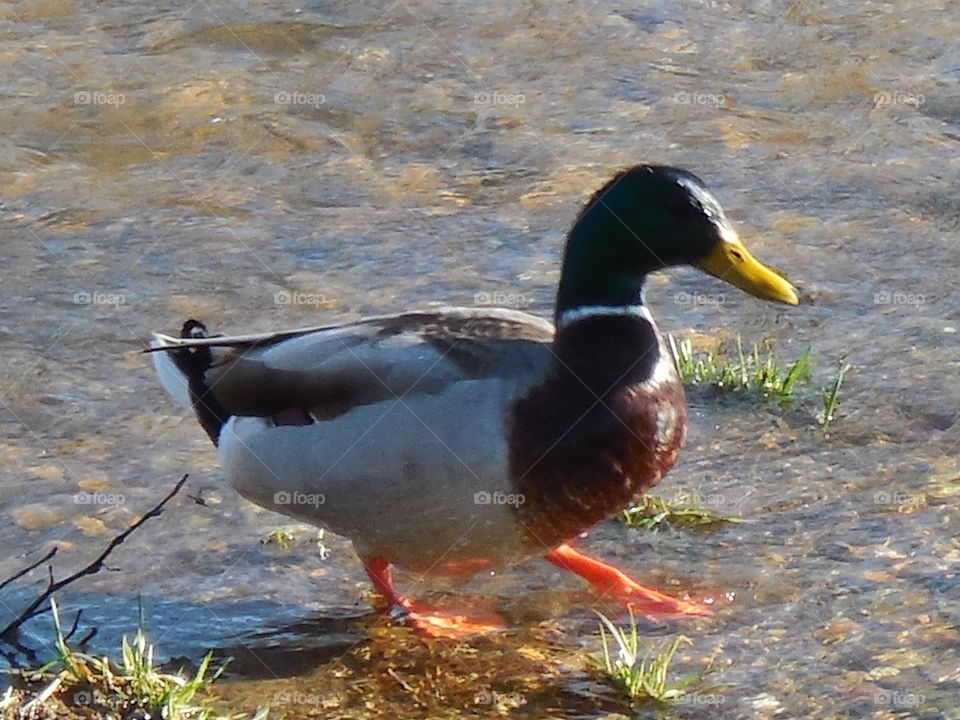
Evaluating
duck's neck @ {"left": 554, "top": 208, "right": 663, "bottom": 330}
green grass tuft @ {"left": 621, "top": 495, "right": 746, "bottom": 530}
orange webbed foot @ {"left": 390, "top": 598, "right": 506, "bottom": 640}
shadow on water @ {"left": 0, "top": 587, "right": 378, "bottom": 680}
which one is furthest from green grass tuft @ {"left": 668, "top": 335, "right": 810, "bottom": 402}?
shadow on water @ {"left": 0, "top": 587, "right": 378, "bottom": 680}

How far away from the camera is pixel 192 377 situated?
4953mm

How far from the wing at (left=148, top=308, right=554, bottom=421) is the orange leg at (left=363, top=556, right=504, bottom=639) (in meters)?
0.49

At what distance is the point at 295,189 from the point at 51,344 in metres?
1.58

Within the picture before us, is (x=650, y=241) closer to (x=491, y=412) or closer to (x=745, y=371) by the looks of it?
(x=491, y=412)

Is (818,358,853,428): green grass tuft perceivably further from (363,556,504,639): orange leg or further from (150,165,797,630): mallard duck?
(363,556,504,639): orange leg

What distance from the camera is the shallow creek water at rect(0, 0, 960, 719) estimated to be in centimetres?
450

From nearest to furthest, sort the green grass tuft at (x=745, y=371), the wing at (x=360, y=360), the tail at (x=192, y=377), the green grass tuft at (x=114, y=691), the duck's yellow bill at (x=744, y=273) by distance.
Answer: the green grass tuft at (x=114, y=691) < the wing at (x=360, y=360) < the duck's yellow bill at (x=744, y=273) < the tail at (x=192, y=377) < the green grass tuft at (x=745, y=371)

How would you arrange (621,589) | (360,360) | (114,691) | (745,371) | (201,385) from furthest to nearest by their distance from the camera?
(745,371) → (201,385) → (621,589) → (360,360) → (114,691)

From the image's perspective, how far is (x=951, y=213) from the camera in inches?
274

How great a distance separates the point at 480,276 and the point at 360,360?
204 cm

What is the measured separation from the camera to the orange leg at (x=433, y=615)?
463cm

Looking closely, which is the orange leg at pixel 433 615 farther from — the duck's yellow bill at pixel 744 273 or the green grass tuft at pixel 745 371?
the green grass tuft at pixel 745 371

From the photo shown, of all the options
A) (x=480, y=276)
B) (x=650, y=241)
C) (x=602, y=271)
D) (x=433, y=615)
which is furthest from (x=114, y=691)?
(x=480, y=276)

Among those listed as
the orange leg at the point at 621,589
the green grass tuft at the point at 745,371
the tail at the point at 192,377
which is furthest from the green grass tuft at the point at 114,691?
the green grass tuft at the point at 745,371
